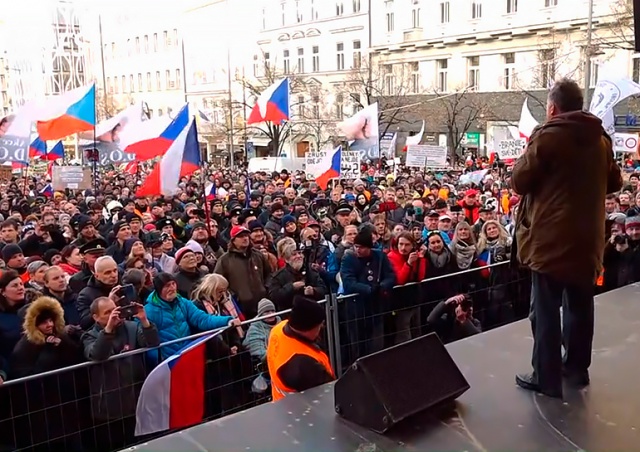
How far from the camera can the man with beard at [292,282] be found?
6156mm

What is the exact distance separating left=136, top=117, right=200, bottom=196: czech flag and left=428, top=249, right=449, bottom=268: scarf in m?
4.94

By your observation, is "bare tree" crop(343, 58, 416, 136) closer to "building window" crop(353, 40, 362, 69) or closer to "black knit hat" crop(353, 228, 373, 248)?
"building window" crop(353, 40, 362, 69)

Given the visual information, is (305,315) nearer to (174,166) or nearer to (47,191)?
(174,166)

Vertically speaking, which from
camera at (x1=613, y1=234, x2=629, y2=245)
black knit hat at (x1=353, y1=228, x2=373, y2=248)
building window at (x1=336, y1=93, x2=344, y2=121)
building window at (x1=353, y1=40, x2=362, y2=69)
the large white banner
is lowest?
camera at (x1=613, y1=234, x2=629, y2=245)

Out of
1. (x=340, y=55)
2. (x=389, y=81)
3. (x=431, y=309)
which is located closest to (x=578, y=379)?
(x=431, y=309)

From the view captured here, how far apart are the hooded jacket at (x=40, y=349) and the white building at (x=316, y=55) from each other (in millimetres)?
36932

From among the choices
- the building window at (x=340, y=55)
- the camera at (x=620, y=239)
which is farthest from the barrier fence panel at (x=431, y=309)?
the building window at (x=340, y=55)

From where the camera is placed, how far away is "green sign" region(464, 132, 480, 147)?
3896cm

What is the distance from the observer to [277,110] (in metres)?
15.7

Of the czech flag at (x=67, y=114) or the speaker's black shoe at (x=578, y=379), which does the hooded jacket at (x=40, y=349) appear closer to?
the speaker's black shoe at (x=578, y=379)

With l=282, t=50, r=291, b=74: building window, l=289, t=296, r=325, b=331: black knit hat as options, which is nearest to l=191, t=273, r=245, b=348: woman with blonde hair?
l=289, t=296, r=325, b=331: black knit hat

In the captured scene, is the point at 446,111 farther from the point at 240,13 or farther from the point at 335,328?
the point at 335,328

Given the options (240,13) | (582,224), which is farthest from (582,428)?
(240,13)

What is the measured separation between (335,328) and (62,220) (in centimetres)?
768
